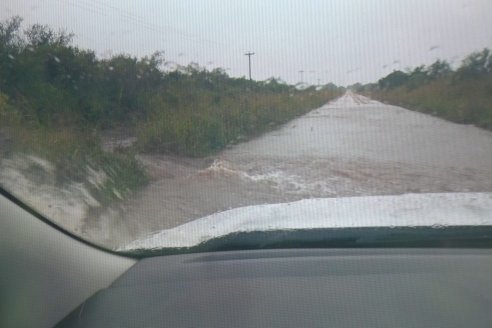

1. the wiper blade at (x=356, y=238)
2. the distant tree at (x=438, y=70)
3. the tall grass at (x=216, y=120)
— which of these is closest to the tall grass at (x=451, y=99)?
the distant tree at (x=438, y=70)

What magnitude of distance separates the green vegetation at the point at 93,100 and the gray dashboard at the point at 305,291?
95.7 inches

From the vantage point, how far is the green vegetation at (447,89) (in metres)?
8.45

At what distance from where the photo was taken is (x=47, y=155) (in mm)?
6379

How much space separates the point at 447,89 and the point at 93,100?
5764mm

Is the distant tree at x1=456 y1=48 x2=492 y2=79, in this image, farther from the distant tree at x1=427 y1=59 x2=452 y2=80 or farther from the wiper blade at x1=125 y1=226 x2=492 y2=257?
the wiper blade at x1=125 y1=226 x2=492 y2=257

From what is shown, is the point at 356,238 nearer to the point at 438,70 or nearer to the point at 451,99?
the point at 438,70

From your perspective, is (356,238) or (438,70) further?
(438,70)

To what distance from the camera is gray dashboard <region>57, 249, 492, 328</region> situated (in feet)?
11.4

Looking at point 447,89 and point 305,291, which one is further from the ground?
point 447,89

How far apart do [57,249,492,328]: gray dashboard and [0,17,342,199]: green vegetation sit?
243cm

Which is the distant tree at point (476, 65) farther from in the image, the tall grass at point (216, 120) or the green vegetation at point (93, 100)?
the tall grass at point (216, 120)

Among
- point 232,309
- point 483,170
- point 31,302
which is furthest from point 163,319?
point 483,170

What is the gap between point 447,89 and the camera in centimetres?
1022

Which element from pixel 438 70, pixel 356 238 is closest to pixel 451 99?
pixel 438 70
